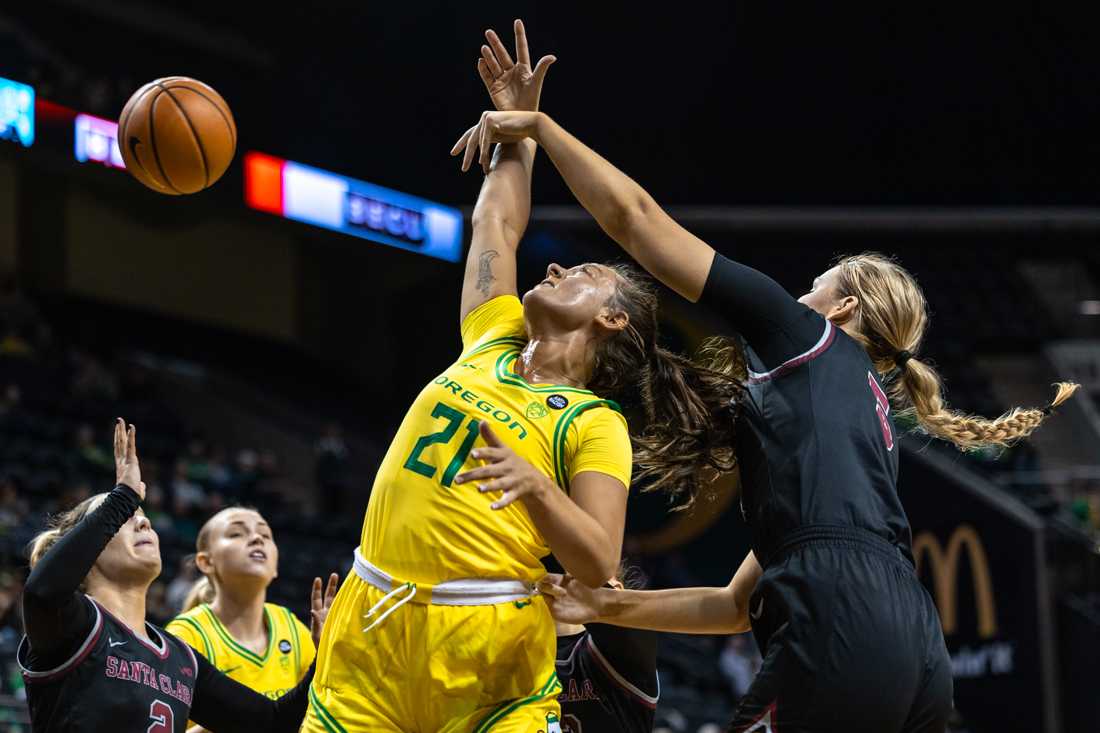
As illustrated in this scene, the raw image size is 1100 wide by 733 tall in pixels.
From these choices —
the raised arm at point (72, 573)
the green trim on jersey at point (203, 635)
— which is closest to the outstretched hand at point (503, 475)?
the raised arm at point (72, 573)

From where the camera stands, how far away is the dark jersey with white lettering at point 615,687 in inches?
180

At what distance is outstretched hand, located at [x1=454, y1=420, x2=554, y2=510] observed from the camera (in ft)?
9.57

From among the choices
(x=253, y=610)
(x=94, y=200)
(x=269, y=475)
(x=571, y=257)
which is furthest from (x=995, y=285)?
(x=253, y=610)

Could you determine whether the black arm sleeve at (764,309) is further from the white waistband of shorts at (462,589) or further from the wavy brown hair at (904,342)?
the white waistband of shorts at (462,589)

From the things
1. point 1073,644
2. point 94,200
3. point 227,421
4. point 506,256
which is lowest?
point 1073,644

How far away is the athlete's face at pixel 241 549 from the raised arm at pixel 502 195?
189 cm

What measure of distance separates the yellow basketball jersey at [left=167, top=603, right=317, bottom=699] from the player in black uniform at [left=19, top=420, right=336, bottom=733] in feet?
2.74

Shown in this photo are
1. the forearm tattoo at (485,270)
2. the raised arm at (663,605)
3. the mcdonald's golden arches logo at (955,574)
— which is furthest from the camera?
the mcdonald's golden arches logo at (955,574)

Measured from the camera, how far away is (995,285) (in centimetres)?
2217

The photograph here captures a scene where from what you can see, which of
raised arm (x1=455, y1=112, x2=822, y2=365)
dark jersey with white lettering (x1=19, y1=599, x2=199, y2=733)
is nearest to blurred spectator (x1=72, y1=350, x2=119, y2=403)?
dark jersey with white lettering (x1=19, y1=599, x2=199, y2=733)

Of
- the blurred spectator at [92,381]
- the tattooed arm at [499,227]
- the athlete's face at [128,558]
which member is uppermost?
the blurred spectator at [92,381]

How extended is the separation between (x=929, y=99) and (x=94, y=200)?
11.9m

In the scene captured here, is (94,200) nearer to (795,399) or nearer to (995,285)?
(995,285)

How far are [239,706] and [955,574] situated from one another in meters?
11.8
